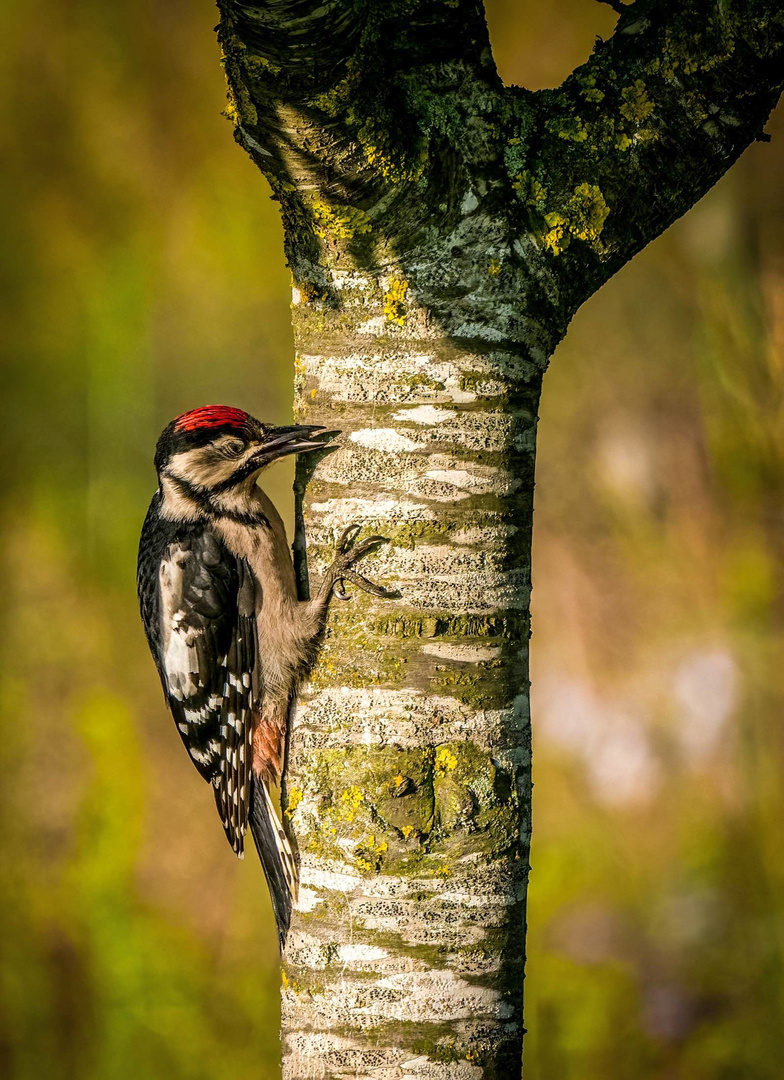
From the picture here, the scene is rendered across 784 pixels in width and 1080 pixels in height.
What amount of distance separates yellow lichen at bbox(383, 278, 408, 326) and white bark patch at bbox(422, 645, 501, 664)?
42 centimetres

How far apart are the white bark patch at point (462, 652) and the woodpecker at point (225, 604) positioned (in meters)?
0.60

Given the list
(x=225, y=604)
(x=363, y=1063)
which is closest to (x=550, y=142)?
(x=225, y=604)

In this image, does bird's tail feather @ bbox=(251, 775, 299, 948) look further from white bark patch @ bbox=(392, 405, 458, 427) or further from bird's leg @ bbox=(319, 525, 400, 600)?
white bark patch @ bbox=(392, 405, 458, 427)

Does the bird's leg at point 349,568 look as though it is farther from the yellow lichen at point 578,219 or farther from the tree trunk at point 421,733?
the yellow lichen at point 578,219

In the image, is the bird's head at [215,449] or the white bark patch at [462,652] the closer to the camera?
the white bark patch at [462,652]

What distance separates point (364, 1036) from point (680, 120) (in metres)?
1.24

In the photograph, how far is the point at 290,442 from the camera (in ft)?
4.74

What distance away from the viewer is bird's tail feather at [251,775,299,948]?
1.34 m

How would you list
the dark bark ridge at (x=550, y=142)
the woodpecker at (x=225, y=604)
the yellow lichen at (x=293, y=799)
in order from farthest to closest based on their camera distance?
the woodpecker at (x=225, y=604)
the yellow lichen at (x=293, y=799)
the dark bark ridge at (x=550, y=142)

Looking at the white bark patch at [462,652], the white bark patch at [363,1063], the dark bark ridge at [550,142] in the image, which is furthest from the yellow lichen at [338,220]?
the white bark patch at [363,1063]

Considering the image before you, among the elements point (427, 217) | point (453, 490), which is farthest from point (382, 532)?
point (427, 217)

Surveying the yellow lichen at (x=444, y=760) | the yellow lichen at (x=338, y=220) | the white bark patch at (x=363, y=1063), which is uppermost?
the yellow lichen at (x=338, y=220)

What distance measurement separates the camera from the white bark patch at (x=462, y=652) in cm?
120

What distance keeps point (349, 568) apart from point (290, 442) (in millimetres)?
303
